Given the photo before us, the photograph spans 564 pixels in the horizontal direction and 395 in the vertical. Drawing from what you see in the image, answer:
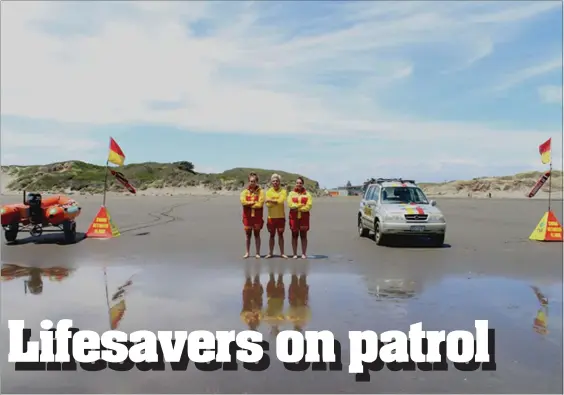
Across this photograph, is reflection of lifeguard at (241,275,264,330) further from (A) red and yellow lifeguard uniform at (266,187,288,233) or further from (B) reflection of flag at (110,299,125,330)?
(A) red and yellow lifeguard uniform at (266,187,288,233)

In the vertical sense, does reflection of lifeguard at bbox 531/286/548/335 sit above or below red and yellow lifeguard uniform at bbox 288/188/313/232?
below

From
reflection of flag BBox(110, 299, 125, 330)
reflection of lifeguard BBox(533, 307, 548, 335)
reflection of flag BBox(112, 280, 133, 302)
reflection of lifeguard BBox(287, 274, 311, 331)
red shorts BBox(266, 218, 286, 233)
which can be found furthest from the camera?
red shorts BBox(266, 218, 286, 233)

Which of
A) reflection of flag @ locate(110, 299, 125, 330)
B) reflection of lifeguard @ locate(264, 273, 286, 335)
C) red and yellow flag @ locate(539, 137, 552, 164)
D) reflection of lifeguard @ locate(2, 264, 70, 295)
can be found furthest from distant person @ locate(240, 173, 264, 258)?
red and yellow flag @ locate(539, 137, 552, 164)

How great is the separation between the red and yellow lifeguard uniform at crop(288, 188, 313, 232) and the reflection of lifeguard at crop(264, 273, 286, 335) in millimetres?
2331

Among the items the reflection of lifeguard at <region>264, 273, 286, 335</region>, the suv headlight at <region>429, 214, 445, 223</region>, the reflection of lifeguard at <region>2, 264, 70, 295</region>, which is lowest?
the reflection of lifeguard at <region>264, 273, 286, 335</region>

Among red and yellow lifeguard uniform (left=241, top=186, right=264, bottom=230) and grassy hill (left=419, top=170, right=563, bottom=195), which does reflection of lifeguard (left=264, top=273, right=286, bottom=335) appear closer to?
red and yellow lifeguard uniform (left=241, top=186, right=264, bottom=230)

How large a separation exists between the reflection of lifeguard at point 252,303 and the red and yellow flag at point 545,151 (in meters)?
12.0

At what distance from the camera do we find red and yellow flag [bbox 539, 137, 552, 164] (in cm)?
1783

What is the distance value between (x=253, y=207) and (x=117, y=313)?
18.1 ft

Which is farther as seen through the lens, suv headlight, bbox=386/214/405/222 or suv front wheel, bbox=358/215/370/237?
suv front wheel, bbox=358/215/370/237

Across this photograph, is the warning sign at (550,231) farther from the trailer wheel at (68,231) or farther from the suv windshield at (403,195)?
the trailer wheel at (68,231)

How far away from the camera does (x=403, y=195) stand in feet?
57.6

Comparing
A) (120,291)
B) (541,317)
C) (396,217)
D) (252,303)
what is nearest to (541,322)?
(541,317)

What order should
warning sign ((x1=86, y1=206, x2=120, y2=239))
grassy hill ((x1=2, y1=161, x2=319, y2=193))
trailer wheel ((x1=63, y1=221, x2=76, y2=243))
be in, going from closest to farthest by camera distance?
1. trailer wheel ((x1=63, y1=221, x2=76, y2=243))
2. warning sign ((x1=86, y1=206, x2=120, y2=239))
3. grassy hill ((x1=2, y1=161, x2=319, y2=193))
